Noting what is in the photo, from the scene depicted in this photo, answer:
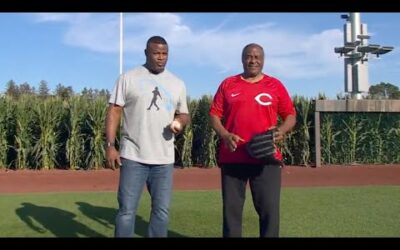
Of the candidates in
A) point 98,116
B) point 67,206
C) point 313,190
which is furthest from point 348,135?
point 67,206

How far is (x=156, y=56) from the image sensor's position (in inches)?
174

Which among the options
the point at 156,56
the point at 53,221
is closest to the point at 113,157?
the point at 156,56

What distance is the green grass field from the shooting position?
591 cm

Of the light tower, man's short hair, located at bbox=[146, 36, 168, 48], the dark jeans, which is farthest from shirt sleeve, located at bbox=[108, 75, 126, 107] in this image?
the light tower

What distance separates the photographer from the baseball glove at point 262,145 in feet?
13.7

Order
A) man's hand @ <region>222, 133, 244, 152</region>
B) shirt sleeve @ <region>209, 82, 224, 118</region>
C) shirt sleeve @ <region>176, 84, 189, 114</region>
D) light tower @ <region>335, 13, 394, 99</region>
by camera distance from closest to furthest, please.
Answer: man's hand @ <region>222, 133, 244, 152</region> < shirt sleeve @ <region>209, 82, 224, 118</region> < shirt sleeve @ <region>176, 84, 189, 114</region> < light tower @ <region>335, 13, 394, 99</region>

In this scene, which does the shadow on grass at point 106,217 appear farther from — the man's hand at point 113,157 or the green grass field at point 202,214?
the man's hand at point 113,157

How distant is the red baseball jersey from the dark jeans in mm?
96

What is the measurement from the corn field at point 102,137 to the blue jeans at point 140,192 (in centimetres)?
897

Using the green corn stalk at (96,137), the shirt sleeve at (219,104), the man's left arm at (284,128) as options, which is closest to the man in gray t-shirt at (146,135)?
the shirt sleeve at (219,104)

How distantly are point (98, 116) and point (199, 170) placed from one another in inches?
124

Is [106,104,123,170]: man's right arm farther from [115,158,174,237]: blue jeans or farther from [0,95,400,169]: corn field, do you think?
[0,95,400,169]: corn field
